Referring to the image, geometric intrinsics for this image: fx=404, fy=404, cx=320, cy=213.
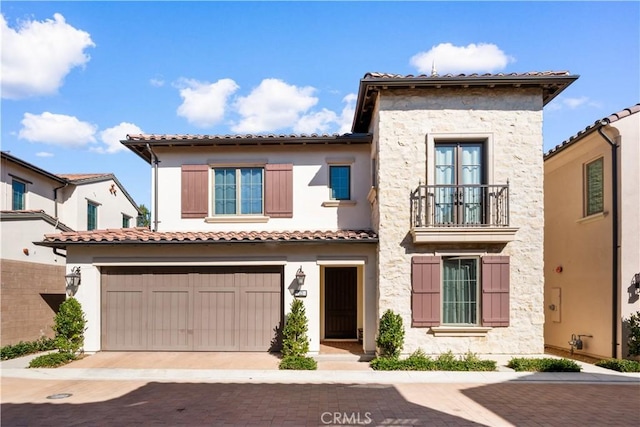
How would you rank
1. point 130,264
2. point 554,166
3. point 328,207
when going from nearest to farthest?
point 130,264
point 328,207
point 554,166

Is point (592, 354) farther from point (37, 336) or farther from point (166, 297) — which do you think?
point (37, 336)

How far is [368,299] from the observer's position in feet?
34.6

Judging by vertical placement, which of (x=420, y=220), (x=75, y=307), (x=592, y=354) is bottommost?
(x=592, y=354)

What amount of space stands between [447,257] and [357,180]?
11.3 ft

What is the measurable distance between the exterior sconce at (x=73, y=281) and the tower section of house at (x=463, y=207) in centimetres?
786

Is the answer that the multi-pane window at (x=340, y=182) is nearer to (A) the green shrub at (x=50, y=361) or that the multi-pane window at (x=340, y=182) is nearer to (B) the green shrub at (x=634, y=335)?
(B) the green shrub at (x=634, y=335)

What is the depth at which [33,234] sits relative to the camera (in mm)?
12383

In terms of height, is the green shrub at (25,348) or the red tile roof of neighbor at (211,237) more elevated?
the red tile roof of neighbor at (211,237)

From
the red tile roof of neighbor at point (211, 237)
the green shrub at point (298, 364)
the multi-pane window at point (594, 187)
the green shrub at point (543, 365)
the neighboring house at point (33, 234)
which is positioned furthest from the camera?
the neighboring house at point (33, 234)

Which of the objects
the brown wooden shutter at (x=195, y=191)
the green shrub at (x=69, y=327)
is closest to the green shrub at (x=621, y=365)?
the brown wooden shutter at (x=195, y=191)

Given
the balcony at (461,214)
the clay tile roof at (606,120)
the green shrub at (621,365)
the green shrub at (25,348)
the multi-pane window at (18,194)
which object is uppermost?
the clay tile roof at (606,120)

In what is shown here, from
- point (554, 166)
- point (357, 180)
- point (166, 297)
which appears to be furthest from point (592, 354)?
point (166, 297)

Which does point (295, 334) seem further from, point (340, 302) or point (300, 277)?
point (340, 302)

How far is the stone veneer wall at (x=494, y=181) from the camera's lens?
987 centimetres
